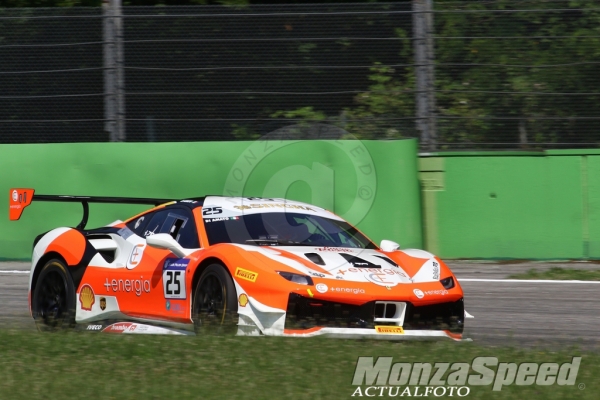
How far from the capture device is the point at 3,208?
1136 centimetres

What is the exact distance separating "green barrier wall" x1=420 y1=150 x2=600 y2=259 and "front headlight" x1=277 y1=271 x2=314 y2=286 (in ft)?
17.2

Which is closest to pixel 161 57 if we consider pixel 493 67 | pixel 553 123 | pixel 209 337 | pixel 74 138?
pixel 74 138

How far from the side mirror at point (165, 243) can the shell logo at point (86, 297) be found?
85 centimetres

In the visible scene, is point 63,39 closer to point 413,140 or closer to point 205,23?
point 205,23

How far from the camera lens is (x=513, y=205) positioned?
11023 mm

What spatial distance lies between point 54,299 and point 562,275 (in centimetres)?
515

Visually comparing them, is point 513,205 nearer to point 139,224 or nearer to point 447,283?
point 447,283

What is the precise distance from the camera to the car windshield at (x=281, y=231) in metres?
6.98

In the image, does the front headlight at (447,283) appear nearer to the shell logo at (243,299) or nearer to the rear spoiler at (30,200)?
the shell logo at (243,299)

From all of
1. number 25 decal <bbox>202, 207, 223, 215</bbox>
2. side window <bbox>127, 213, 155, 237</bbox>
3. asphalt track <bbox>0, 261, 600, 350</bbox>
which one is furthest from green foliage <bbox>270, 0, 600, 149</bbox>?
number 25 decal <bbox>202, 207, 223, 215</bbox>

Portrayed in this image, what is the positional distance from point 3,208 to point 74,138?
3.79 ft

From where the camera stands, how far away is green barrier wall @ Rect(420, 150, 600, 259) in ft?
35.8

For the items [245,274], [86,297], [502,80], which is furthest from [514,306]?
[502,80]

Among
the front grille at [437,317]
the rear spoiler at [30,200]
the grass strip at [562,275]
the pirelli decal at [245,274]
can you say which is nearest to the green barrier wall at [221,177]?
the grass strip at [562,275]
